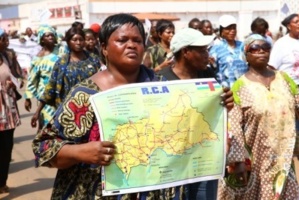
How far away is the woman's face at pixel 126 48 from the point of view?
259 centimetres

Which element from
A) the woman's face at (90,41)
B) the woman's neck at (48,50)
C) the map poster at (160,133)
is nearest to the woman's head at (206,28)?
the woman's face at (90,41)

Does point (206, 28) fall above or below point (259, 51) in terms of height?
below

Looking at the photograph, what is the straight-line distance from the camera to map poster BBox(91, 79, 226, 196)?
2.49 meters

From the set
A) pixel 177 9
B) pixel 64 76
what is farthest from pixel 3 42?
pixel 177 9

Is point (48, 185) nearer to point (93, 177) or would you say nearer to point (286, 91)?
point (286, 91)

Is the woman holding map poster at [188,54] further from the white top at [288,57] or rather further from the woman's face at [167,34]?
the woman's face at [167,34]

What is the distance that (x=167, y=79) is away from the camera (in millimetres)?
3916

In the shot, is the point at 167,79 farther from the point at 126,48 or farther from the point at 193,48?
the point at 126,48

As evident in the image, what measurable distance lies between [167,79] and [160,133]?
1355mm

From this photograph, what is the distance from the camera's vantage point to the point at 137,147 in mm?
2533

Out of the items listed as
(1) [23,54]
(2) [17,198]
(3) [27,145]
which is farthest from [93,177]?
(1) [23,54]

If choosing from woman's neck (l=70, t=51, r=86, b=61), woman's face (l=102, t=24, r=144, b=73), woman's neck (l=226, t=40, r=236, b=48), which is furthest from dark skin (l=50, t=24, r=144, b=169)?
woman's neck (l=226, t=40, r=236, b=48)

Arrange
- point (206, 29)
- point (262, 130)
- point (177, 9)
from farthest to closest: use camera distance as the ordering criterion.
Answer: point (177, 9) < point (206, 29) < point (262, 130)

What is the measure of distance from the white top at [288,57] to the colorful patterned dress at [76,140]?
13.9ft
